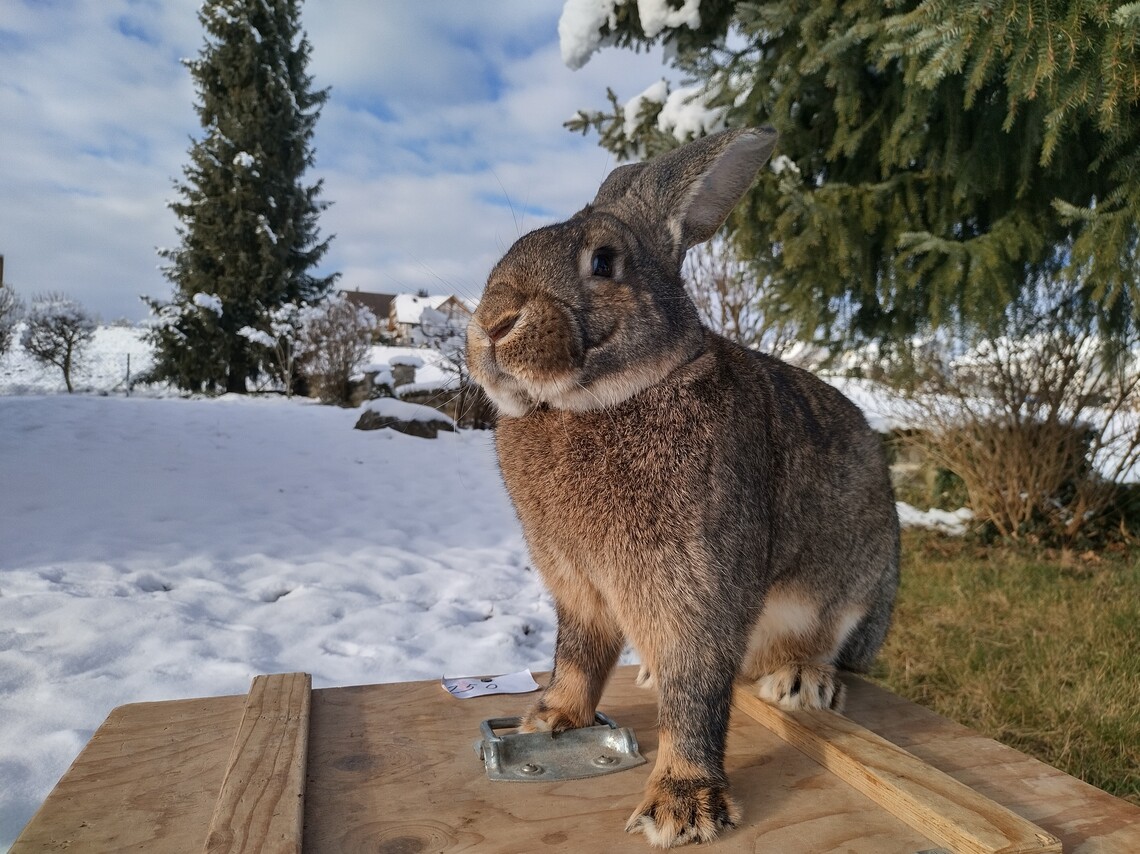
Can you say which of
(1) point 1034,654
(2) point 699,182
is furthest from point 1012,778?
(1) point 1034,654

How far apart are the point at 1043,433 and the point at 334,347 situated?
11282mm

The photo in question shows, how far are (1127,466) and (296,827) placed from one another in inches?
247

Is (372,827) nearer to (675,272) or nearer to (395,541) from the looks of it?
(675,272)

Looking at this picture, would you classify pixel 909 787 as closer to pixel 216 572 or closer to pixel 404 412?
pixel 216 572

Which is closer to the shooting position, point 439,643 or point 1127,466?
point 439,643

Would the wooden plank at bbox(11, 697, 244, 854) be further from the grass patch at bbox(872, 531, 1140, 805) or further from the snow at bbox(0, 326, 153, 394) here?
the snow at bbox(0, 326, 153, 394)

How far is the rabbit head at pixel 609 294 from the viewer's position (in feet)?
4.40

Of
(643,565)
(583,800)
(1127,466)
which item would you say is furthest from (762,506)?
(1127,466)

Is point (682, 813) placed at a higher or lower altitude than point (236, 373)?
lower

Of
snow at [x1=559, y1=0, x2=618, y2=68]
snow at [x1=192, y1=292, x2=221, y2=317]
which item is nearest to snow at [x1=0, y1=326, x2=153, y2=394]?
snow at [x1=192, y1=292, x2=221, y2=317]

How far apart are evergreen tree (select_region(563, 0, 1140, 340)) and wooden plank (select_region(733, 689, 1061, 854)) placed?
2399 mm

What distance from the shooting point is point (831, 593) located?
5.91ft

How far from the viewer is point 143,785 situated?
1.45 metres

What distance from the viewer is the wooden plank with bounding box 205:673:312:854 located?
1.20 m
